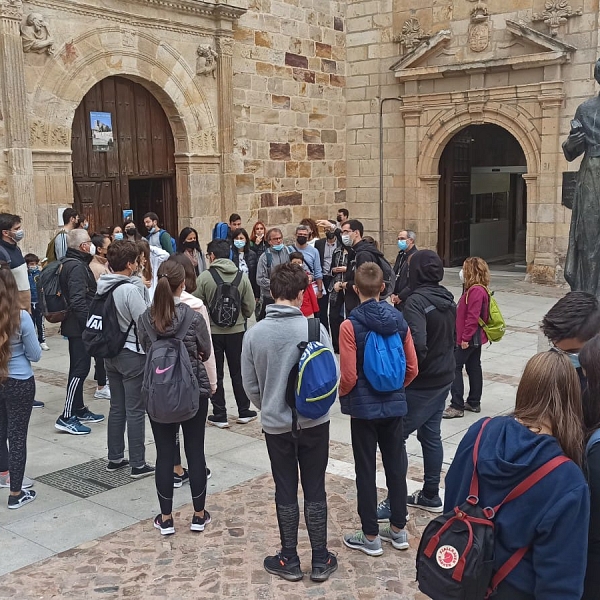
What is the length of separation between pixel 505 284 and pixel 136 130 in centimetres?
739

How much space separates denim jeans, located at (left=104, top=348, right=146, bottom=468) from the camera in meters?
5.11

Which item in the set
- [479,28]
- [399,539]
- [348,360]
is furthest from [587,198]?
[479,28]

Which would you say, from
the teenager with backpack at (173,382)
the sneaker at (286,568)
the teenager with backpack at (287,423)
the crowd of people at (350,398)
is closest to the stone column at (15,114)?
the crowd of people at (350,398)

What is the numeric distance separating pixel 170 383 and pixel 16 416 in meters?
1.24

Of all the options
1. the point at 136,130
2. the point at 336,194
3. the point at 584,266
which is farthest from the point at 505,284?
the point at 584,266

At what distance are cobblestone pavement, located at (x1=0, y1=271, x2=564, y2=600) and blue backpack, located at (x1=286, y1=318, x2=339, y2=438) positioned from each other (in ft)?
2.91

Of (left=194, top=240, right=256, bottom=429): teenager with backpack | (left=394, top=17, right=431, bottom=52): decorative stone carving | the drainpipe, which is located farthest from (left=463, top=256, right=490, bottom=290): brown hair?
(left=394, top=17, right=431, bottom=52): decorative stone carving

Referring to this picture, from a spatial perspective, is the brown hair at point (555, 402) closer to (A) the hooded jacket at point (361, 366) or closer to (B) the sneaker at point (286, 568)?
(A) the hooded jacket at point (361, 366)

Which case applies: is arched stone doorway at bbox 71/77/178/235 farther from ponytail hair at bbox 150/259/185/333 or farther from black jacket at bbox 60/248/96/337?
ponytail hair at bbox 150/259/185/333

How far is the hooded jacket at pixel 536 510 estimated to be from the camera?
2.05 metres

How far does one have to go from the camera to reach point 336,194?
1562 centimetres

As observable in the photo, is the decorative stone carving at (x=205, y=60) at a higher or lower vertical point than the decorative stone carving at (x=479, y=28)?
lower

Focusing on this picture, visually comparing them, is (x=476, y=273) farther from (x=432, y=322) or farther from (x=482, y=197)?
(x=482, y=197)

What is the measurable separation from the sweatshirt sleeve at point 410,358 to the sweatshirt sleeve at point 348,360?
0.33m
